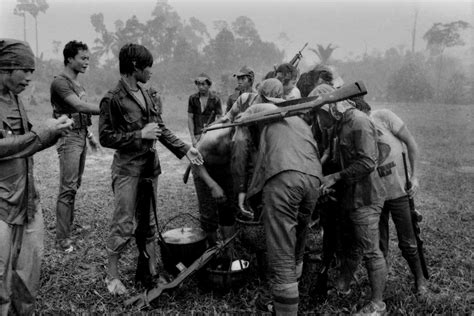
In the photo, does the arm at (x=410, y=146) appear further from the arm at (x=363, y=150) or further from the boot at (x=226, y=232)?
the boot at (x=226, y=232)

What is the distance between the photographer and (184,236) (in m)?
4.30

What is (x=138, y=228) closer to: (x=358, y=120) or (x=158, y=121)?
(x=158, y=121)

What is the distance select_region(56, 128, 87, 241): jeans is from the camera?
15.9ft

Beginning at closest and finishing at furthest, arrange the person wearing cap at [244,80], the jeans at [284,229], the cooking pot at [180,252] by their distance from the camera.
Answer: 1. the jeans at [284,229]
2. the cooking pot at [180,252]
3. the person wearing cap at [244,80]

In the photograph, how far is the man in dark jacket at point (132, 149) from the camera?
3.65 m

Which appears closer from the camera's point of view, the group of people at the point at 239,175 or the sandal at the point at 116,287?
the group of people at the point at 239,175

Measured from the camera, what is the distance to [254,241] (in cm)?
518

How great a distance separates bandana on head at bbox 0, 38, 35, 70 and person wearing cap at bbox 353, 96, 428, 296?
9.41ft

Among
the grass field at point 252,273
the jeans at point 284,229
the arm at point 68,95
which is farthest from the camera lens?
the arm at point 68,95

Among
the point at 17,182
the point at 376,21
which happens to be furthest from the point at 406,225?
the point at 376,21

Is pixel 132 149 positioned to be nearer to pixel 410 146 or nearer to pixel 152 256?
pixel 152 256

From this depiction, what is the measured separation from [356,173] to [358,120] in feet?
1.53

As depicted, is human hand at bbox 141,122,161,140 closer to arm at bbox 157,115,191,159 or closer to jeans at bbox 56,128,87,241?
arm at bbox 157,115,191,159

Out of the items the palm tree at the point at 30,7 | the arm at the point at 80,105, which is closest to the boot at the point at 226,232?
the arm at the point at 80,105
